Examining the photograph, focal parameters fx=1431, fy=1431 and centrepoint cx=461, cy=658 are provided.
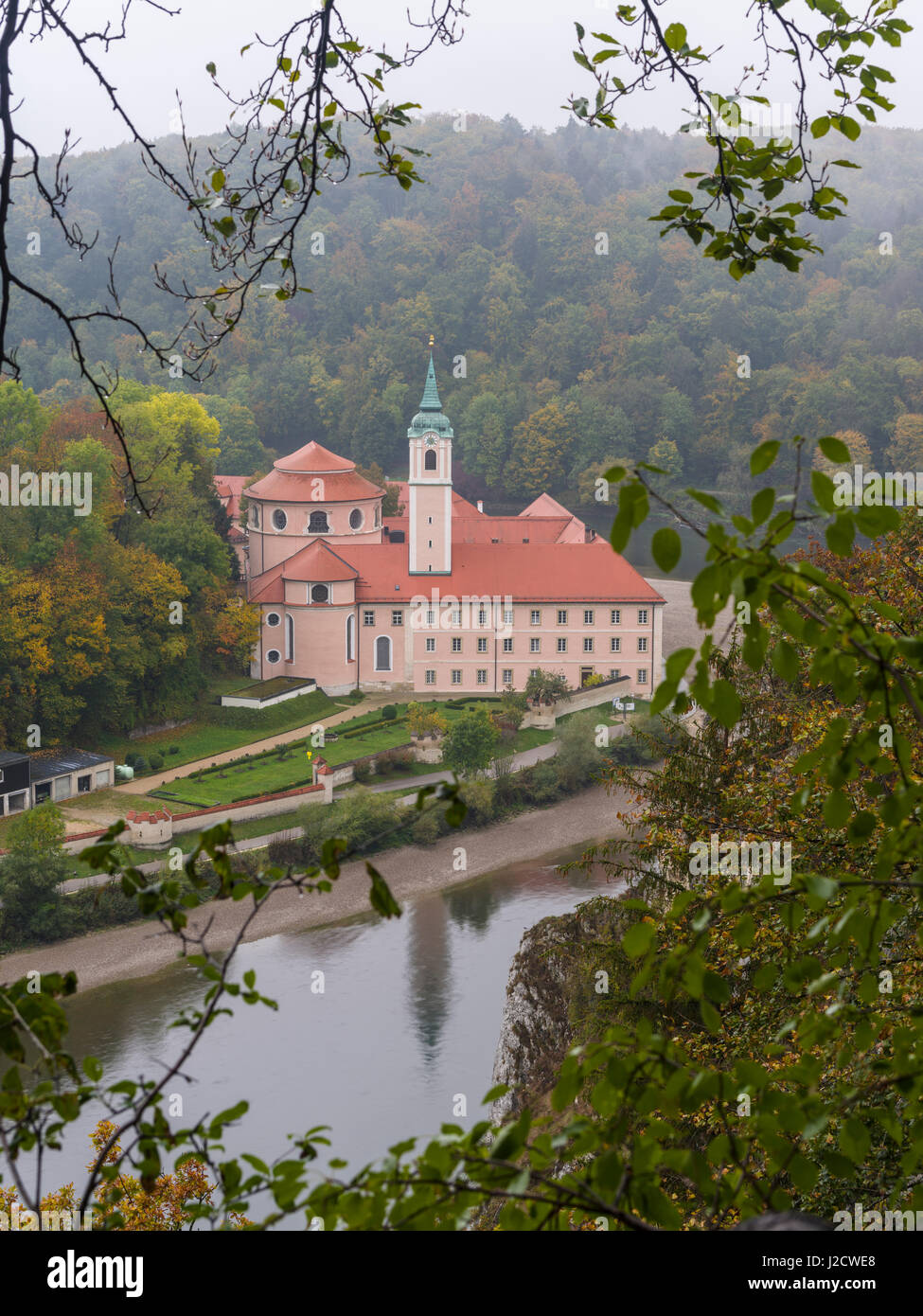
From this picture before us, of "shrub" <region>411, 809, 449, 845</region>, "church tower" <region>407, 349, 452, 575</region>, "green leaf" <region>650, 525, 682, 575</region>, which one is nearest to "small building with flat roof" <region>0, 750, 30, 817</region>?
"shrub" <region>411, 809, 449, 845</region>

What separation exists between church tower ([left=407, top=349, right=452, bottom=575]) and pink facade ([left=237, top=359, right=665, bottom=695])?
0.03 m

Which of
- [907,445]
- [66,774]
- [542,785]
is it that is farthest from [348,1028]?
[907,445]

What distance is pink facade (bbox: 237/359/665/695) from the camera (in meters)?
34.9

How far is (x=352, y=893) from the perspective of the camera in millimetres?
25625

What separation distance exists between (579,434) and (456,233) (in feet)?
67.9

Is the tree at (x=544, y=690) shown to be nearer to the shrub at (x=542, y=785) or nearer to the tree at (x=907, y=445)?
the shrub at (x=542, y=785)

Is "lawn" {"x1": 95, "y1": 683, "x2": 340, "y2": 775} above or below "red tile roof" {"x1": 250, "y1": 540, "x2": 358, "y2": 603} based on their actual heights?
below

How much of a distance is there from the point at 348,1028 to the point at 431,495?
1848cm

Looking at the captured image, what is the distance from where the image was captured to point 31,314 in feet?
219

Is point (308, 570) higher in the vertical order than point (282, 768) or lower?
higher

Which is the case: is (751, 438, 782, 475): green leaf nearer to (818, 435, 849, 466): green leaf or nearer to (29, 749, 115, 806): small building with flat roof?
(818, 435, 849, 466): green leaf

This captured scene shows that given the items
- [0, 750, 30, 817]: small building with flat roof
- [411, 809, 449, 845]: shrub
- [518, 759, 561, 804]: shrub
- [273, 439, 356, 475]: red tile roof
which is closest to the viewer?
[0, 750, 30, 817]: small building with flat roof

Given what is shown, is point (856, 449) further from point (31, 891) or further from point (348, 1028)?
point (348, 1028)
